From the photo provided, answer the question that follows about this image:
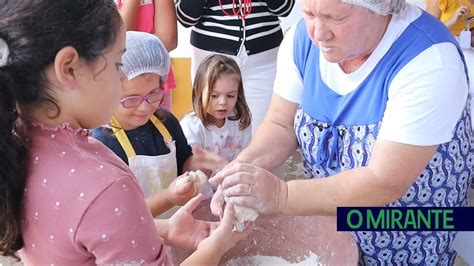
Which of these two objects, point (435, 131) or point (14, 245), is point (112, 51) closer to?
point (14, 245)

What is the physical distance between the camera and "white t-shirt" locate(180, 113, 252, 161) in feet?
6.91

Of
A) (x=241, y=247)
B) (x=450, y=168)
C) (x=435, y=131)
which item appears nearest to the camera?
(x=435, y=131)

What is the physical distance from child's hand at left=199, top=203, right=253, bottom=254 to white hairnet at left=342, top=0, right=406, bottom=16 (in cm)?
50

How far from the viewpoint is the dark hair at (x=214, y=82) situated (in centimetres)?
214

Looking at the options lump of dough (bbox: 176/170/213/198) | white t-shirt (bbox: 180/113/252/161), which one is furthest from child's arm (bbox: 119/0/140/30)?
lump of dough (bbox: 176/170/213/198)

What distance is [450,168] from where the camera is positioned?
3.98ft

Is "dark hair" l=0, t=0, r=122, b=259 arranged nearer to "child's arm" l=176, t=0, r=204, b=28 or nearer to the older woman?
the older woman

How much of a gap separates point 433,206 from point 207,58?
1.25 meters

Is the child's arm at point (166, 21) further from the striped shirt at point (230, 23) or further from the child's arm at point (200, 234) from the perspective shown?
the child's arm at point (200, 234)

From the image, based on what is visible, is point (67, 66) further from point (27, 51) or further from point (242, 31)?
point (242, 31)

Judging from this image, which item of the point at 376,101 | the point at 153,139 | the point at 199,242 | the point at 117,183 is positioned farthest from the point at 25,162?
the point at 153,139

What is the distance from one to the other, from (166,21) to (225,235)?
1.26m

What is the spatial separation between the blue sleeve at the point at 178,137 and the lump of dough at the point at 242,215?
62 cm

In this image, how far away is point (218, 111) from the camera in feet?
7.02
